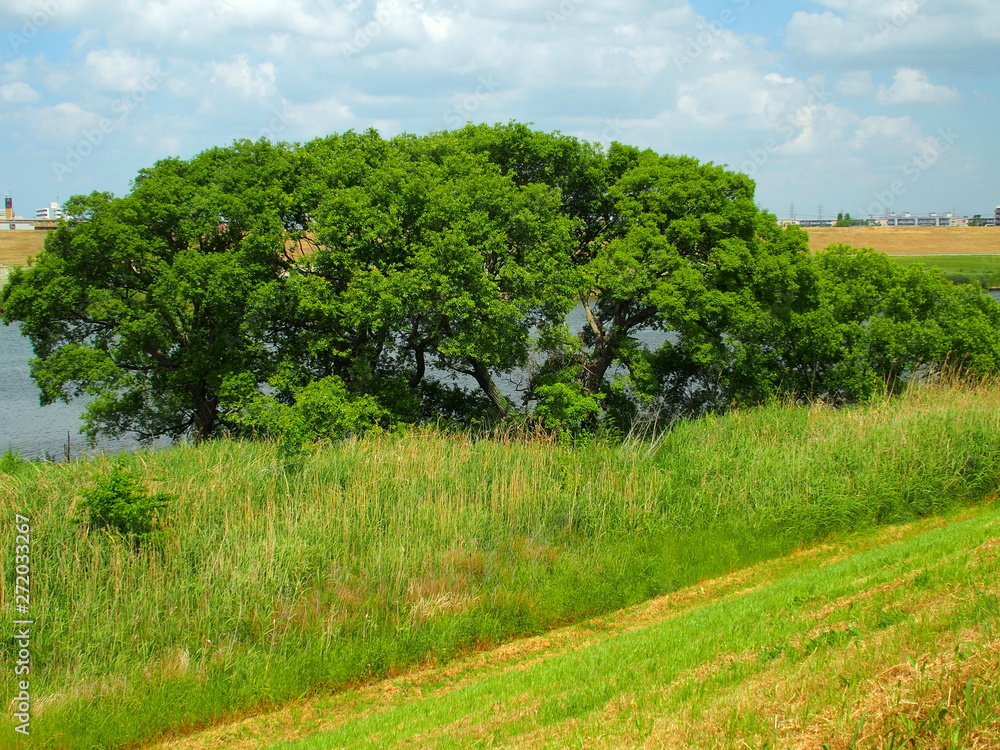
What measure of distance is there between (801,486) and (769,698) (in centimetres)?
832

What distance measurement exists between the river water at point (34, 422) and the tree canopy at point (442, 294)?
11.4 ft

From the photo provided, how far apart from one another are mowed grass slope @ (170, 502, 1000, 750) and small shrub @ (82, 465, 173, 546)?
2858 millimetres

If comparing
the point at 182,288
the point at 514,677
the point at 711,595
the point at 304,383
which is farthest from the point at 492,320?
the point at 514,677

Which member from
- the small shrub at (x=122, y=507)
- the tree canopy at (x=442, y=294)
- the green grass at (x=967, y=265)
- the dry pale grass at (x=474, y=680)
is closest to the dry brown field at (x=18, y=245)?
the tree canopy at (x=442, y=294)

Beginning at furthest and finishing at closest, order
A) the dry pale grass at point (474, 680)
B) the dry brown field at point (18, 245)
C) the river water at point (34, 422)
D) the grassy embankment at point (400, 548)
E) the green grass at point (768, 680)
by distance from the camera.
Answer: the dry brown field at point (18, 245)
the river water at point (34, 422)
the grassy embankment at point (400, 548)
the dry pale grass at point (474, 680)
the green grass at point (768, 680)

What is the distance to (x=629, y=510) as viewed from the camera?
12.4 metres

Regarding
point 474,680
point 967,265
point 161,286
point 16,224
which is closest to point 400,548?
point 474,680

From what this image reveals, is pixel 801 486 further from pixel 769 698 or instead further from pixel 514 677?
pixel 769 698

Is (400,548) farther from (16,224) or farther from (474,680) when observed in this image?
(16,224)

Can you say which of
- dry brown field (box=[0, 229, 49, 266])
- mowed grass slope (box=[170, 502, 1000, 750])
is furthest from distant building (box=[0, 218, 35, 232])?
mowed grass slope (box=[170, 502, 1000, 750])

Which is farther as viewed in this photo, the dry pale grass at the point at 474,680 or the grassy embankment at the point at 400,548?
the grassy embankment at the point at 400,548

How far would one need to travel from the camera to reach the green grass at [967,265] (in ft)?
222

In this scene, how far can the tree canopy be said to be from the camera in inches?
799

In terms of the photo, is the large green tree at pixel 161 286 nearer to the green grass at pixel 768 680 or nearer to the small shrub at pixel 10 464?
the small shrub at pixel 10 464
